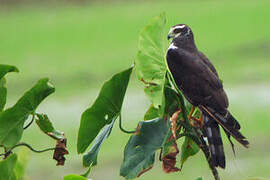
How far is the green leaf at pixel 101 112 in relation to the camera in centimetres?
140

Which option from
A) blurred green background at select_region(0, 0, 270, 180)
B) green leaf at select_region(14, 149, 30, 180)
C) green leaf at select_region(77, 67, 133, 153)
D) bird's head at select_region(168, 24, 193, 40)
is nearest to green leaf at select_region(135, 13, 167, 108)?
green leaf at select_region(77, 67, 133, 153)

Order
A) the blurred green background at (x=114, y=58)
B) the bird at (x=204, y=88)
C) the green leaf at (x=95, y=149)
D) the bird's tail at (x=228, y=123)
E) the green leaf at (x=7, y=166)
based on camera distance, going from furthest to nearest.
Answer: the blurred green background at (x=114, y=58) → the bird at (x=204, y=88) → the bird's tail at (x=228, y=123) → the green leaf at (x=95, y=149) → the green leaf at (x=7, y=166)

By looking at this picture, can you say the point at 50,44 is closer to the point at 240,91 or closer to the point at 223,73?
the point at 223,73

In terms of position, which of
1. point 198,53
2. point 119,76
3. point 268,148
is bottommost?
point 268,148

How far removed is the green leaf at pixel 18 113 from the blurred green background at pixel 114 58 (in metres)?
5.07

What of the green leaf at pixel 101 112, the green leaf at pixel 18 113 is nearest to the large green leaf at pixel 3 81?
the green leaf at pixel 18 113

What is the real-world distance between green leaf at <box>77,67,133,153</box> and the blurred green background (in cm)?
507

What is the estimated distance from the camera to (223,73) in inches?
396

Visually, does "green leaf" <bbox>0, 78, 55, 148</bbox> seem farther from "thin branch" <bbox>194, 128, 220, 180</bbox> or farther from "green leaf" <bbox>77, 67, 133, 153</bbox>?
"thin branch" <bbox>194, 128, 220, 180</bbox>

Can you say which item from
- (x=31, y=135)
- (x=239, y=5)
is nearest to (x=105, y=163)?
(x=31, y=135)

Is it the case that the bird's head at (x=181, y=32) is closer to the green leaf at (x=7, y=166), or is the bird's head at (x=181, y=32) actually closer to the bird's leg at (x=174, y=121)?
the bird's leg at (x=174, y=121)

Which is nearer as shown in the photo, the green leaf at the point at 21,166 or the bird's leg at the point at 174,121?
the bird's leg at the point at 174,121

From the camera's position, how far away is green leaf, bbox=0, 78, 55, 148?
4.71ft

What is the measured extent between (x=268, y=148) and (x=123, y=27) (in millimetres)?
6147
